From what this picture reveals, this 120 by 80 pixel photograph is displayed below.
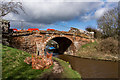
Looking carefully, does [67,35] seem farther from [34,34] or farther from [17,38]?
[17,38]

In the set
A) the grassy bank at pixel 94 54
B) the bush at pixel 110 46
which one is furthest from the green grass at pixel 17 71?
the bush at pixel 110 46

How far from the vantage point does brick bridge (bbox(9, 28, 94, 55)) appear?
10.1 metres

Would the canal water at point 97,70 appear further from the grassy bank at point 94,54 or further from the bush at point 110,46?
the bush at point 110,46

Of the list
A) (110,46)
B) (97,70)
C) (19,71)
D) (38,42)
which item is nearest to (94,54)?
(110,46)

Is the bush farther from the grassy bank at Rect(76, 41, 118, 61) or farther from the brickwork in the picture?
the brickwork

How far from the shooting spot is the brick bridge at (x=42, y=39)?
10.1 metres

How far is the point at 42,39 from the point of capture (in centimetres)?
1279

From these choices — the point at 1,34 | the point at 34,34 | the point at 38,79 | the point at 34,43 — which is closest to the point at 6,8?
the point at 1,34

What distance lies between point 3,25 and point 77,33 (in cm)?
1284

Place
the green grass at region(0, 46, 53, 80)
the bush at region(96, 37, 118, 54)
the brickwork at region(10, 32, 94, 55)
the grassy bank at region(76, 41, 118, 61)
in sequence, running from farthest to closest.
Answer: the bush at region(96, 37, 118, 54)
the grassy bank at region(76, 41, 118, 61)
the brickwork at region(10, 32, 94, 55)
the green grass at region(0, 46, 53, 80)

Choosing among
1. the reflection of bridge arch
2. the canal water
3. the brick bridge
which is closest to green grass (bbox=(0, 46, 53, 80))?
the canal water

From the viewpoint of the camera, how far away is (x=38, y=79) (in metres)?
3.47

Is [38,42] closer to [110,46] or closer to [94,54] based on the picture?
[94,54]

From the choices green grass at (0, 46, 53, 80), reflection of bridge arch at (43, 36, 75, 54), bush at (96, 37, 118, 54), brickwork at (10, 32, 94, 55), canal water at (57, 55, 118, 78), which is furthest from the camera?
reflection of bridge arch at (43, 36, 75, 54)
